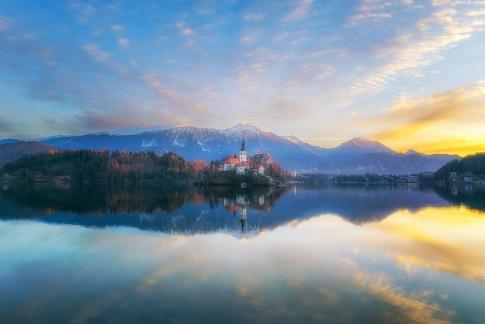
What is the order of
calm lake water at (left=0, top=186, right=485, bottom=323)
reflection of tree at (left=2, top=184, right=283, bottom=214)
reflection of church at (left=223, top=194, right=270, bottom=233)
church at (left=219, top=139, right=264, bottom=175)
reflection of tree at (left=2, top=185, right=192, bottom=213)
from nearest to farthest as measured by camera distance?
calm lake water at (left=0, top=186, right=485, bottom=323)
reflection of church at (left=223, top=194, right=270, bottom=233)
reflection of tree at (left=2, top=185, right=192, bottom=213)
reflection of tree at (left=2, top=184, right=283, bottom=214)
church at (left=219, top=139, right=264, bottom=175)

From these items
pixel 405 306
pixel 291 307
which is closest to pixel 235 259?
pixel 291 307

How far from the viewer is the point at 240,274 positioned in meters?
17.1

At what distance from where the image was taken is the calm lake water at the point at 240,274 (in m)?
12.1

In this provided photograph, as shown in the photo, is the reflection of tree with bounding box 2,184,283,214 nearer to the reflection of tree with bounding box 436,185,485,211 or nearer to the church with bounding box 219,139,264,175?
the reflection of tree with bounding box 436,185,485,211

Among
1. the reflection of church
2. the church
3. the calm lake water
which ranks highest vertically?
the church

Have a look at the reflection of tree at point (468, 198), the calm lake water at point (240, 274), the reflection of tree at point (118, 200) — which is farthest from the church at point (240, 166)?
the calm lake water at point (240, 274)

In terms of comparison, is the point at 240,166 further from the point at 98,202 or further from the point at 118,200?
the point at 98,202

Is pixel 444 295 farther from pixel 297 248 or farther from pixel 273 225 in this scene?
pixel 273 225

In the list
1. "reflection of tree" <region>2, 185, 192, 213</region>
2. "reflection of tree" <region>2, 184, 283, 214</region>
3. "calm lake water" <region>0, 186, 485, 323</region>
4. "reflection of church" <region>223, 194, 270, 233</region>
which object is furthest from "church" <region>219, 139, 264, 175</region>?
"calm lake water" <region>0, 186, 485, 323</region>

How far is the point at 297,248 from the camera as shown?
2359 cm

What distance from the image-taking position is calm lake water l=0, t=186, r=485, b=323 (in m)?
12.1

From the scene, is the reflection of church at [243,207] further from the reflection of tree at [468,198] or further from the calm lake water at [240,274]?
the reflection of tree at [468,198]

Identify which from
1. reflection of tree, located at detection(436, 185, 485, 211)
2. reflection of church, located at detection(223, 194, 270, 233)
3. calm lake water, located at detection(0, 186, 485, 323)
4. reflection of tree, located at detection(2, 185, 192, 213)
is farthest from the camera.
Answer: reflection of tree, located at detection(436, 185, 485, 211)

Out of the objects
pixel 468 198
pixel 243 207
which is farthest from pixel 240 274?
pixel 468 198
